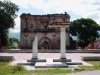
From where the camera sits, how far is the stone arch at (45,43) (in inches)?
1909

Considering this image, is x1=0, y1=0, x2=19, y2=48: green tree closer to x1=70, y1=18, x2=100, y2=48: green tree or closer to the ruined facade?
the ruined facade

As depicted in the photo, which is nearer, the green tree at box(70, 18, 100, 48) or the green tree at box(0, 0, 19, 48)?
the green tree at box(0, 0, 19, 48)

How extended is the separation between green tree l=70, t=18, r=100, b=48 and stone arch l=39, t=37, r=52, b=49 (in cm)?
1100

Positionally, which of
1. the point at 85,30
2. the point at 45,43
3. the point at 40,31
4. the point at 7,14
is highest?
the point at 7,14

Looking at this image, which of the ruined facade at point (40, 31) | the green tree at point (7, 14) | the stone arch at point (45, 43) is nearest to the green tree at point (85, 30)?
the ruined facade at point (40, 31)

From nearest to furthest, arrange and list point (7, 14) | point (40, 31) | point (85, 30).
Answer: point (7, 14) → point (40, 31) → point (85, 30)

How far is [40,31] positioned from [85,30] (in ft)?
43.9

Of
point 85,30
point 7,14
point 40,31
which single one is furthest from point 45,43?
point 85,30

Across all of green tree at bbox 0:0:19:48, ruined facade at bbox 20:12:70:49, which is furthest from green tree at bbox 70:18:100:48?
green tree at bbox 0:0:19:48

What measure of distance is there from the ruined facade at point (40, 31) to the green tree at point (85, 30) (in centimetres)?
960

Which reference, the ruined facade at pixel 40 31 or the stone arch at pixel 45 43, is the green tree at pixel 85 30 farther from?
the stone arch at pixel 45 43

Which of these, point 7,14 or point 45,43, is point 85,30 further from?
point 7,14

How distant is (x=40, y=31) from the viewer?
1937 inches

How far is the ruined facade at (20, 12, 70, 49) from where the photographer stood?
160ft
